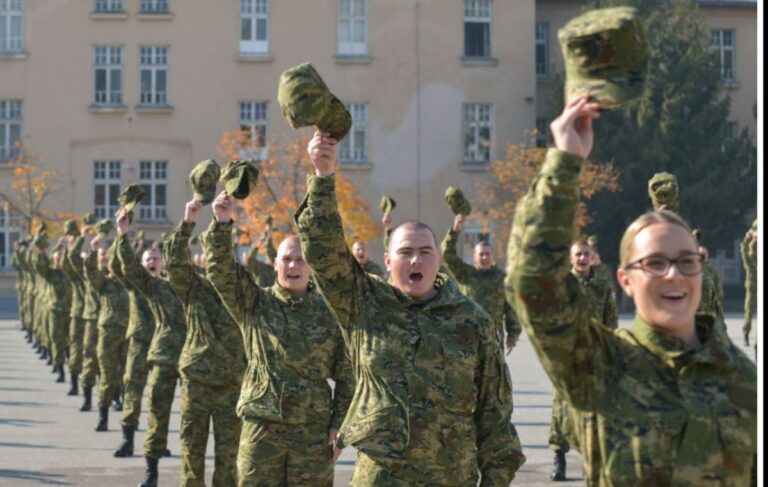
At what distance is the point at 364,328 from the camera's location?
6.26 metres

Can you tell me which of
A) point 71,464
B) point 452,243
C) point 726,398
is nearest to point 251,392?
point 726,398

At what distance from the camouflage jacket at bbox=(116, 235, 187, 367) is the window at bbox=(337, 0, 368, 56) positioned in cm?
3777

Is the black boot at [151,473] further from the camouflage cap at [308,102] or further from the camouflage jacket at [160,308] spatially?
the camouflage cap at [308,102]

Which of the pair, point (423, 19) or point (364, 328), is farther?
point (423, 19)

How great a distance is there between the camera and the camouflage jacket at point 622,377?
13.0ft

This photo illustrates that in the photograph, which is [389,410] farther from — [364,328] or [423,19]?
[423,19]

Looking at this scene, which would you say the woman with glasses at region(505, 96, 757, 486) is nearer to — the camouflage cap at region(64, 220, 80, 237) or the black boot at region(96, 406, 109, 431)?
the black boot at region(96, 406, 109, 431)

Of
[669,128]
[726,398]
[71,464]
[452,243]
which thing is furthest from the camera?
[669,128]

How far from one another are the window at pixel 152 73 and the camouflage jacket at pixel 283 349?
42512 mm

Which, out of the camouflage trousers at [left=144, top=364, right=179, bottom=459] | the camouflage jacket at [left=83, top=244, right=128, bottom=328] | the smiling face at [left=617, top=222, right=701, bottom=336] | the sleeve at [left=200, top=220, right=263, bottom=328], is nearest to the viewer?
the smiling face at [left=617, top=222, right=701, bottom=336]

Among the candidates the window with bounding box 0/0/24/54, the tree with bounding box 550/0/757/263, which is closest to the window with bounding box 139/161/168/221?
the window with bounding box 0/0/24/54

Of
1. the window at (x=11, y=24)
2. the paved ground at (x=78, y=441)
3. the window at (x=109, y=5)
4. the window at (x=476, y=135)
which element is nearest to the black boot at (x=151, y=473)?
the paved ground at (x=78, y=441)

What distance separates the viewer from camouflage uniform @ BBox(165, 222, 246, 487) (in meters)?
10.2

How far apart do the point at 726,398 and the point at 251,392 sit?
4.53 metres
